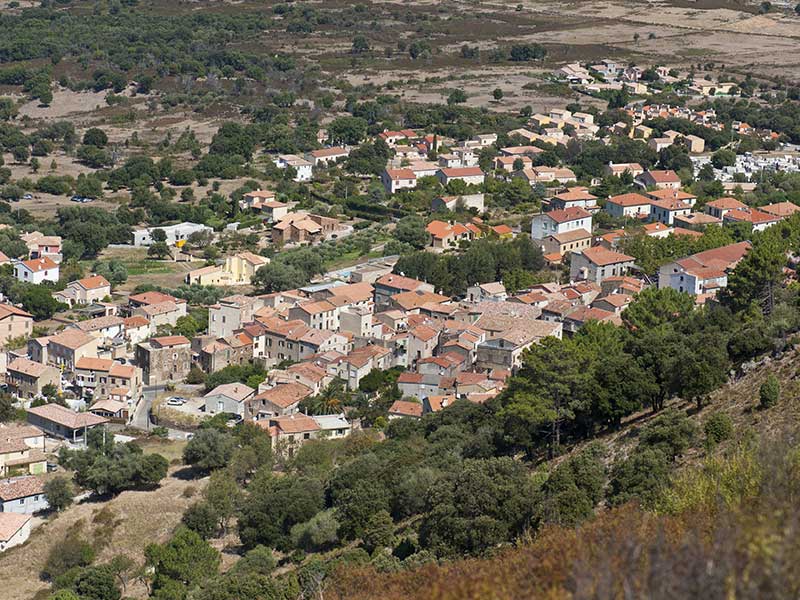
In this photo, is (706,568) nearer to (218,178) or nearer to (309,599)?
(309,599)

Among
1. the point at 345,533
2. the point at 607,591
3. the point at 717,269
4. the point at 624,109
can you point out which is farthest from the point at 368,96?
the point at 607,591

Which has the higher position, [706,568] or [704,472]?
[706,568]

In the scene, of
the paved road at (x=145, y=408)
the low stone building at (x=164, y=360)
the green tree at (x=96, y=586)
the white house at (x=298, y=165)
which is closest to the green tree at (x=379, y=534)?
the green tree at (x=96, y=586)

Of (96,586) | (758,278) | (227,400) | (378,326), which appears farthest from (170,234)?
(96,586)

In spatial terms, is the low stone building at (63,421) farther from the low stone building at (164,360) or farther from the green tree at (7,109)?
the green tree at (7,109)

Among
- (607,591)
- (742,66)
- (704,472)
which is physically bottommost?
(742,66)

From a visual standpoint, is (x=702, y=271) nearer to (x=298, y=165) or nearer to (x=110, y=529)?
(x=110, y=529)

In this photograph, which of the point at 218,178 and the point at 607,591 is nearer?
the point at 607,591

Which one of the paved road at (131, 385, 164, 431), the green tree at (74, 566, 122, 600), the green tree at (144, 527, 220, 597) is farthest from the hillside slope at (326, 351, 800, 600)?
the paved road at (131, 385, 164, 431)

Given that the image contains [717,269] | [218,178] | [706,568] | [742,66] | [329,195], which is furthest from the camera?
[742,66]
